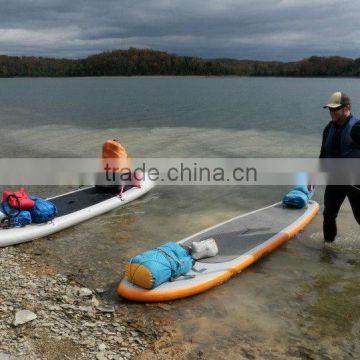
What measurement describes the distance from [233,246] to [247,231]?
2.92 feet

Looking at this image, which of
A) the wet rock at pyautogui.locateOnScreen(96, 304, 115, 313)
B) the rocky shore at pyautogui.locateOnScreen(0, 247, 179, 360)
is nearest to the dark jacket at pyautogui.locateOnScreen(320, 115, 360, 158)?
the rocky shore at pyautogui.locateOnScreen(0, 247, 179, 360)

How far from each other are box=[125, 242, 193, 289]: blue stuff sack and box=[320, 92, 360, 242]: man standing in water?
9.50 feet

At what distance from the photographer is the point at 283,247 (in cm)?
854

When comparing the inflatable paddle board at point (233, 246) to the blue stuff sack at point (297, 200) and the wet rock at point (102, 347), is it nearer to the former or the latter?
the blue stuff sack at point (297, 200)

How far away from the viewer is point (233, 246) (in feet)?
26.3

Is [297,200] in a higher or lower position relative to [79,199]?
higher

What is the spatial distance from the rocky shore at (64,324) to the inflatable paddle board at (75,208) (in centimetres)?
155

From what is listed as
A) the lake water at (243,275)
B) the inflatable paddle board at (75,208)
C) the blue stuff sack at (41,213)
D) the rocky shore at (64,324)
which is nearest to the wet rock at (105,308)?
the rocky shore at (64,324)

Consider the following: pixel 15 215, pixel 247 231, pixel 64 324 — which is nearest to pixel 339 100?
pixel 247 231

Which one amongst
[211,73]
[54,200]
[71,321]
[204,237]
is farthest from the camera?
[211,73]

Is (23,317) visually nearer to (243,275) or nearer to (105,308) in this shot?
(105,308)

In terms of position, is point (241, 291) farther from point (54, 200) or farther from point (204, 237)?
point (54, 200)

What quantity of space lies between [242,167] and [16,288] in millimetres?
12078

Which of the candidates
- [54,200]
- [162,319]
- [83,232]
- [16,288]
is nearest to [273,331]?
[162,319]
